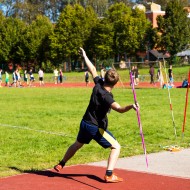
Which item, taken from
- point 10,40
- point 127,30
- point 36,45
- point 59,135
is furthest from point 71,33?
point 59,135

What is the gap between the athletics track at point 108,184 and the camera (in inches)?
317

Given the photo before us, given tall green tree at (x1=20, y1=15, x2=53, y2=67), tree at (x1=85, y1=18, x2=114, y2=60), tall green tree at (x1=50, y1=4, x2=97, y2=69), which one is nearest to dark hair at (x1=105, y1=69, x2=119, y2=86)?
tree at (x1=85, y1=18, x2=114, y2=60)

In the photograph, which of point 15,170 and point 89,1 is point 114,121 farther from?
point 89,1

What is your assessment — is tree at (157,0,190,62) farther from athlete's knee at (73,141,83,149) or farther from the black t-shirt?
the black t-shirt

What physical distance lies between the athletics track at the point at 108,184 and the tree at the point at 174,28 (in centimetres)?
6573

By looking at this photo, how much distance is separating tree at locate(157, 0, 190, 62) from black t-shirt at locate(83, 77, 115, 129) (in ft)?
221

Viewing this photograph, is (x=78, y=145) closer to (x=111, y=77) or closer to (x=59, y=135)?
(x=111, y=77)

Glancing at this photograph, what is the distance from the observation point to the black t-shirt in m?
8.14

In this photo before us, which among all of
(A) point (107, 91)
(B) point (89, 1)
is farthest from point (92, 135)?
(B) point (89, 1)

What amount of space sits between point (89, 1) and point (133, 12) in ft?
91.6

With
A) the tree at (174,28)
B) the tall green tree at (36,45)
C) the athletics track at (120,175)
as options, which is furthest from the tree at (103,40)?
the athletics track at (120,175)

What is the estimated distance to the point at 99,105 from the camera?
8.24 m

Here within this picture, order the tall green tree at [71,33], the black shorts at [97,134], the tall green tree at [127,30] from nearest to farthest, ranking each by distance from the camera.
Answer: the black shorts at [97,134] < the tall green tree at [127,30] < the tall green tree at [71,33]

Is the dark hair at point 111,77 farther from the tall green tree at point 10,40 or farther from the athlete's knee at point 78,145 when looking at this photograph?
the tall green tree at point 10,40
